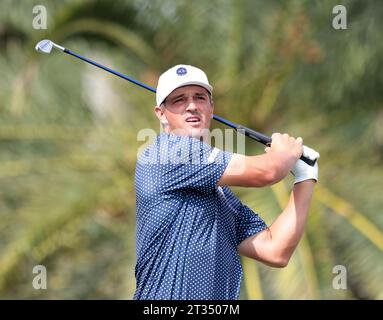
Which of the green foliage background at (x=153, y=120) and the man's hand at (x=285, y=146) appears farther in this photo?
the green foliage background at (x=153, y=120)

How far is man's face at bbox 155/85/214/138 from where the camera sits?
459 cm

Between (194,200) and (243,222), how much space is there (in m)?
0.46

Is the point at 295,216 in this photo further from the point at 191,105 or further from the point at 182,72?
the point at 182,72

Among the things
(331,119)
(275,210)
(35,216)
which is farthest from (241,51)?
(35,216)

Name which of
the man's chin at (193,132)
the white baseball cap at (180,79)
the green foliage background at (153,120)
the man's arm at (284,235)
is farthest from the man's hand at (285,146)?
the green foliage background at (153,120)

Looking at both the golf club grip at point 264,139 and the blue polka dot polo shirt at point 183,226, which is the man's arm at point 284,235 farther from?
the blue polka dot polo shirt at point 183,226

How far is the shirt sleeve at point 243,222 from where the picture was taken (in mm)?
4766

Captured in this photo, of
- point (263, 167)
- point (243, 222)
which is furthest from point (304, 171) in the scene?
point (243, 222)

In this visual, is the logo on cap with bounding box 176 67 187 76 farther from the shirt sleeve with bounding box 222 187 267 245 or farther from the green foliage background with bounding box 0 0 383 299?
the green foliage background with bounding box 0 0 383 299

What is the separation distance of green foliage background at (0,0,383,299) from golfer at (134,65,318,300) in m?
3.39

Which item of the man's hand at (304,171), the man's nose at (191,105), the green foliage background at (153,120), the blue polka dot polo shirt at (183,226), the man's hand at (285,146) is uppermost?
the green foliage background at (153,120)

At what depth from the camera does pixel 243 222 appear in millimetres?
4793

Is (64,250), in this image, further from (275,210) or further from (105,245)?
(275,210)

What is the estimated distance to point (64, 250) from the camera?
870 centimetres
